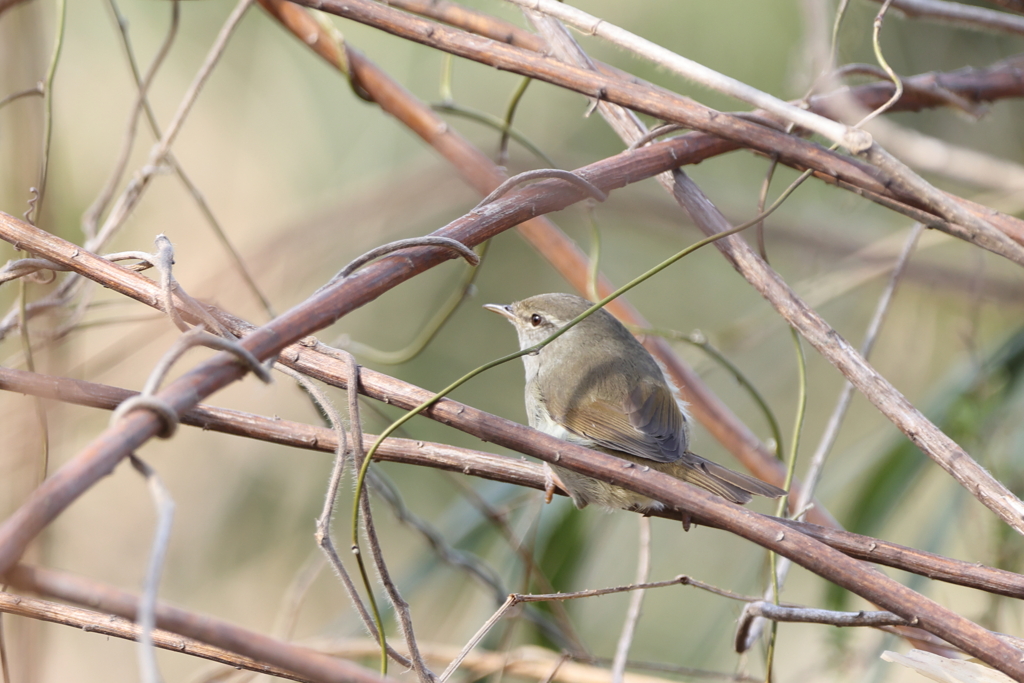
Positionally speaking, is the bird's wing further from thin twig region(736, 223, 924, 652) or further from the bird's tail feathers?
thin twig region(736, 223, 924, 652)

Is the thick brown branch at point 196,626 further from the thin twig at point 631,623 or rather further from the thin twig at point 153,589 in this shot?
the thin twig at point 631,623

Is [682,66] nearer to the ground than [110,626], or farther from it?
farther from it

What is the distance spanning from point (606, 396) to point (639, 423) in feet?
0.75

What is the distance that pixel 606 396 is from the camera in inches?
103

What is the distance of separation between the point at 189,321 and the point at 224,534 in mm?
3585

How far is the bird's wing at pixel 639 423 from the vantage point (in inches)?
91.9

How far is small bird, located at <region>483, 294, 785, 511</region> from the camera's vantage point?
2334mm

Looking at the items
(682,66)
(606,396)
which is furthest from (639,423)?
(682,66)

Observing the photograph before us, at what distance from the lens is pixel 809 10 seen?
246 cm

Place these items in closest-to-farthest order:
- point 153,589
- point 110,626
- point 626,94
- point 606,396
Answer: point 153,589 → point 110,626 → point 626,94 → point 606,396

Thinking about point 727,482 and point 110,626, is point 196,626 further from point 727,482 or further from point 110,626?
point 727,482

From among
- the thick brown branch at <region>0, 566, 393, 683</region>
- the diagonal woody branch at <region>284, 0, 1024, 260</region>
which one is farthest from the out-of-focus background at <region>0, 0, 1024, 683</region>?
the thick brown branch at <region>0, 566, 393, 683</region>

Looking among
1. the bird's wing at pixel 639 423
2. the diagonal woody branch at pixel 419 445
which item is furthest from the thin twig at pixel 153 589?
the bird's wing at pixel 639 423

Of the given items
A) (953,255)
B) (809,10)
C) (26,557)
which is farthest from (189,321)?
(953,255)
